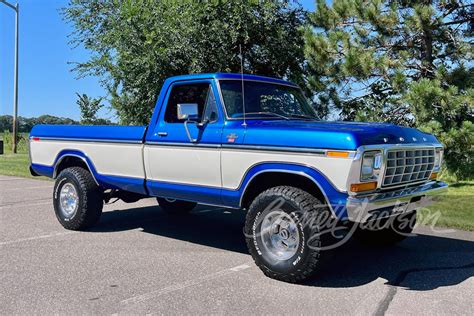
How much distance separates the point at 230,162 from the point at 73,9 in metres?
16.4

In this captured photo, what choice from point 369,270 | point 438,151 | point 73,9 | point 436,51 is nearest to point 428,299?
point 369,270

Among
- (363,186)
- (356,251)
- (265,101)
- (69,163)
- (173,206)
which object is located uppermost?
(265,101)

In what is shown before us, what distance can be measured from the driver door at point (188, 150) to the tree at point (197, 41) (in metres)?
7.40

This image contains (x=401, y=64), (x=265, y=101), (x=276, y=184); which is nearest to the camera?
(x=276, y=184)

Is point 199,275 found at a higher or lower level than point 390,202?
lower

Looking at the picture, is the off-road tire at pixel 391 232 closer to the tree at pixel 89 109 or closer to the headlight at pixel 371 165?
the headlight at pixel 371 165

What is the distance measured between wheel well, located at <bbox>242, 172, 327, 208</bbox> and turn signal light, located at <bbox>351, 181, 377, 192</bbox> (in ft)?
1.15

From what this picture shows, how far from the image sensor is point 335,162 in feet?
14.2

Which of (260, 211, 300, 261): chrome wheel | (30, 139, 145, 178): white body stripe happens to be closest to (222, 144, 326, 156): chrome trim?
(260, 211, 300, 261): chrome wheel

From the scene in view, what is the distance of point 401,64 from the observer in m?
11.0

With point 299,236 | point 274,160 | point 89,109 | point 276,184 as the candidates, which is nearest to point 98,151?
point 276,184

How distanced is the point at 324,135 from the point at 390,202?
0.90 metres

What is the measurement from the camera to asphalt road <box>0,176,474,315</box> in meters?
4.07

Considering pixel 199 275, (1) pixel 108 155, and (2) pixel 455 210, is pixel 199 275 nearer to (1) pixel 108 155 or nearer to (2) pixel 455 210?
(1) pixel 108 155
